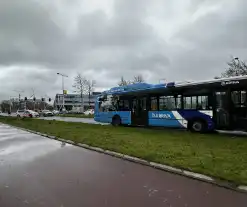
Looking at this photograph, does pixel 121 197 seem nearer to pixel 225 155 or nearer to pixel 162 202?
pixel 162 202

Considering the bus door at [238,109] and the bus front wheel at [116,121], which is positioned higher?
the bus door at [238,109]

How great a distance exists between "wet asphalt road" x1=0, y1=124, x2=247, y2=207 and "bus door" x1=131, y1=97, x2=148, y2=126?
12.1 m

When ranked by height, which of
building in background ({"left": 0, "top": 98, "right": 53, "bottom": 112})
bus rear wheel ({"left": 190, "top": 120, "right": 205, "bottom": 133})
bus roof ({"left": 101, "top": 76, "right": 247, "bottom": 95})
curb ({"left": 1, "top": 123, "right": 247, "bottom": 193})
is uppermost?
building in background ({"left": 0, "top": 98, "right": 53, "bottom": 112})

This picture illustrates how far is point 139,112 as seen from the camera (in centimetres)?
2127

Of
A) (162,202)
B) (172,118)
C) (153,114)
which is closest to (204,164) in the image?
(162,202)

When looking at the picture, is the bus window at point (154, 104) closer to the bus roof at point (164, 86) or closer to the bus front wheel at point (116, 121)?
the bus roof at point (164, 86)

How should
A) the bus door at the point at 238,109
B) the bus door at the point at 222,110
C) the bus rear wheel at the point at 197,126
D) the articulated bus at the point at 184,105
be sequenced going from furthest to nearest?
the bus rear wheel at the point at 197,126, the bus door at the point at 222,110, the articulated bus at the point at 184,105, the bus door at the point at 238,109

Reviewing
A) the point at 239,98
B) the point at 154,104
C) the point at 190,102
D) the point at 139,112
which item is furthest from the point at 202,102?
the point at 139,112

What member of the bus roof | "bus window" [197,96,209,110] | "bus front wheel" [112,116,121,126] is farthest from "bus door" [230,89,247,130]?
"bus front wheel" [112,116,121,126]

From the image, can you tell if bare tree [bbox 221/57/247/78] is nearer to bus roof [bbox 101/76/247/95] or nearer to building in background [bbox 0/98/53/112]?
bus roof [bbox 101/76/247/95]

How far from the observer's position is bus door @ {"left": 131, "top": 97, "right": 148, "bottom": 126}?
2062 cm

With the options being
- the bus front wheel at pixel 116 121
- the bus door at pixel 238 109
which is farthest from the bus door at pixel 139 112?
the bus door at pixel 238 109

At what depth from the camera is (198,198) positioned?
5.09m

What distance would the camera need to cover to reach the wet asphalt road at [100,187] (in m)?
4.94
